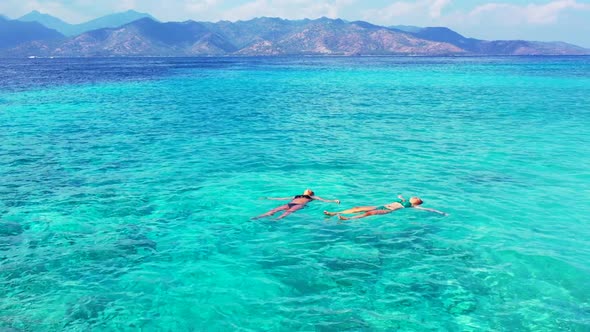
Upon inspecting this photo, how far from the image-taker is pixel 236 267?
1476 cm

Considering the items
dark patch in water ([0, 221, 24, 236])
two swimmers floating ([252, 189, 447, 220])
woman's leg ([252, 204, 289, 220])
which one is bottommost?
dark patch in water ([0, 221, 24, 236])

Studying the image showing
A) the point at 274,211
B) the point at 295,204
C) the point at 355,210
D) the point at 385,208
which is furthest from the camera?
the point at 295,204

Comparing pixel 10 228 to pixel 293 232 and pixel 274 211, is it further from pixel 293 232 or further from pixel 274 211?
pixel 293 232

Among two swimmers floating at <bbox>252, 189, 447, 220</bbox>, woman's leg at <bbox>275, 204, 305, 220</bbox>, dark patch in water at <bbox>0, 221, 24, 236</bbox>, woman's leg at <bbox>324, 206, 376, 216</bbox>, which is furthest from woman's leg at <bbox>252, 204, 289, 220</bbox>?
dark patch in water at <bbox>0, 221, 24, 236</bbox>

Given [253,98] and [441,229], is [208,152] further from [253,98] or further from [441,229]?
[253,98]

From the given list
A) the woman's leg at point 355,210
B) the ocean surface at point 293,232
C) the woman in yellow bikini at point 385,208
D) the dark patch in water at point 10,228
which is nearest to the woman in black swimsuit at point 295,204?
the ocean surface at point 293,232

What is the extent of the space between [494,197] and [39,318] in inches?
778

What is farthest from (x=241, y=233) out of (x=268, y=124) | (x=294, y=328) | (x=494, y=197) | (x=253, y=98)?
(x=253, y=98)

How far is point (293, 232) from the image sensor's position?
685 inches

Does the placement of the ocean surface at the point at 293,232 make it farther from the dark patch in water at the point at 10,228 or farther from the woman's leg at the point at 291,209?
the woman's leg at the point at 291,209

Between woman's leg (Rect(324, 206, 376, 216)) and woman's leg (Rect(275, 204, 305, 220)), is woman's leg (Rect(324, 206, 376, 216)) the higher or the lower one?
the higher one

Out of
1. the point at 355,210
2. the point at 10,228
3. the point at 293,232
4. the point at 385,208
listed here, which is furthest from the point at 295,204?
the point at 10,228

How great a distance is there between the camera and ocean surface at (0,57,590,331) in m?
12.2

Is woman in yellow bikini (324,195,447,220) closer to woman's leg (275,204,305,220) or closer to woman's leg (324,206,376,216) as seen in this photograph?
woman's leg (324,206,376,216)
